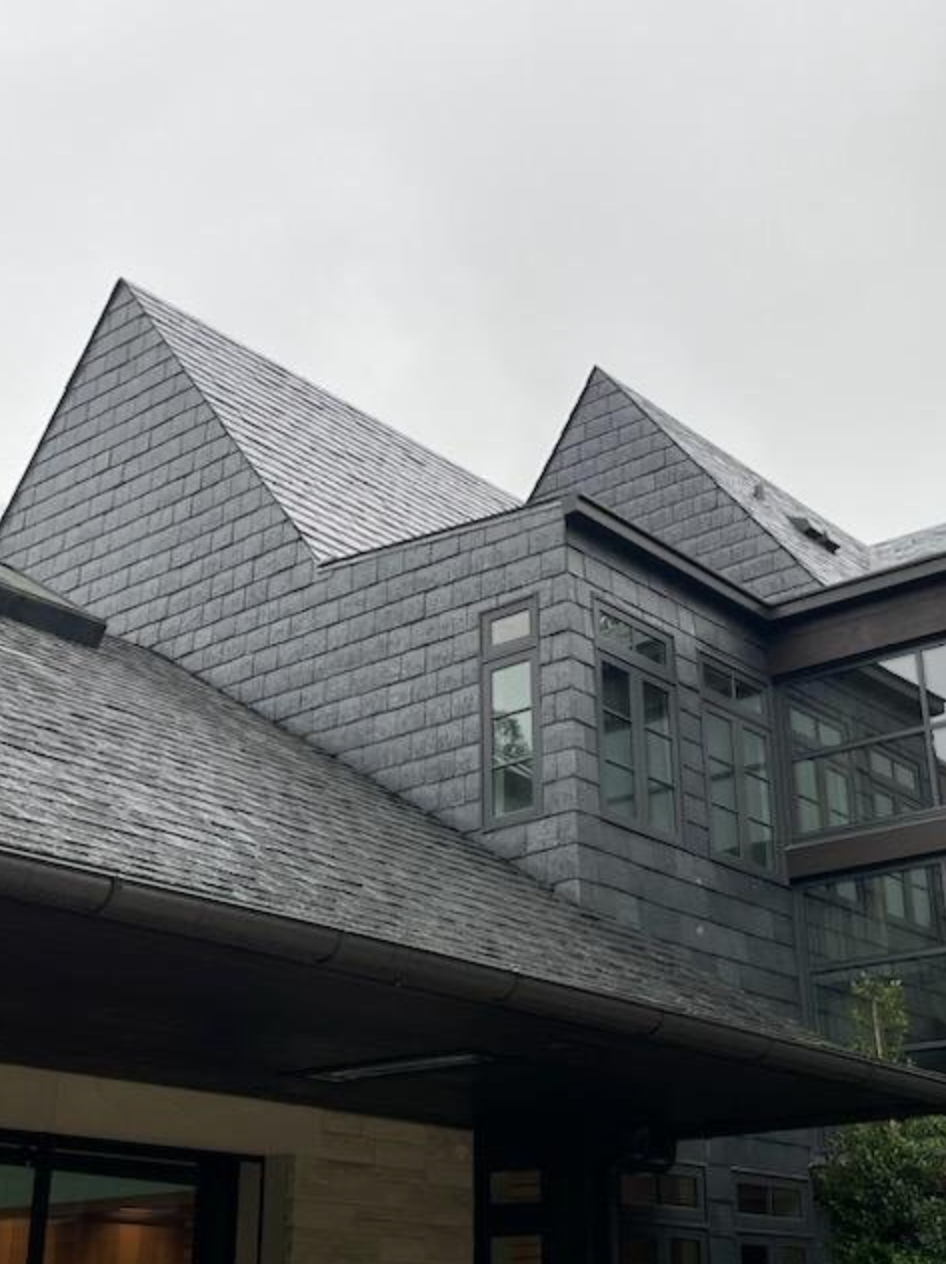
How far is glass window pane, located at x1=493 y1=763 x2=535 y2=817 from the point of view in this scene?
Answer: 41.4 feet

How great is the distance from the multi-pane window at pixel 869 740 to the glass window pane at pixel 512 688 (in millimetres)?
2838

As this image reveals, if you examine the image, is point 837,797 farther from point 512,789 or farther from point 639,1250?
point 639,1250

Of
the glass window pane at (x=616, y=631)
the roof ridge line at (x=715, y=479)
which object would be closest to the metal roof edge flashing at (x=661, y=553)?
the glass window pane at (x=616, y=631)

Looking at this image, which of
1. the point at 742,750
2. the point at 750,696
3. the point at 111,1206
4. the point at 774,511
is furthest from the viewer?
the point at 774,511

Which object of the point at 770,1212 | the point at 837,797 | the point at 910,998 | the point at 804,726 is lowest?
the point at 770,1212

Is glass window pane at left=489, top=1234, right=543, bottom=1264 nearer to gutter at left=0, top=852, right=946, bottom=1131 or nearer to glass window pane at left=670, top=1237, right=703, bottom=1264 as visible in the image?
glass window pane at left=670, top=1237, right=703, bottom=1264

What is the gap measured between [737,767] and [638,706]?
132cm

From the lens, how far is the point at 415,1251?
1095cm

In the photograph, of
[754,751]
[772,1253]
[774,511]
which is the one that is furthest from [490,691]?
[774,511]

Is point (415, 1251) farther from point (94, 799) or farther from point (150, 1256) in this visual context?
point (94, 799)

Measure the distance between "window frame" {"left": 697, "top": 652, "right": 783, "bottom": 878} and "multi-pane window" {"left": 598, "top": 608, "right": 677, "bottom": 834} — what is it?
478mm

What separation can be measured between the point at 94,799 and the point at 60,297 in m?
A: 60.9

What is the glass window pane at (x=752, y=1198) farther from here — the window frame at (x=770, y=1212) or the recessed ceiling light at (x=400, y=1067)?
the recessed ceiling light at (x=400, y=1067)

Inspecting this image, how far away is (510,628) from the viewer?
43.7 ft
